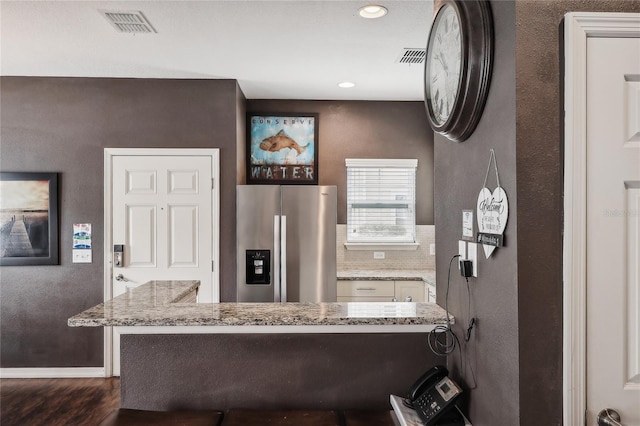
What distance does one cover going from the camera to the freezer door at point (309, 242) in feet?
12.0

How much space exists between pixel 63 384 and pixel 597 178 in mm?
4219

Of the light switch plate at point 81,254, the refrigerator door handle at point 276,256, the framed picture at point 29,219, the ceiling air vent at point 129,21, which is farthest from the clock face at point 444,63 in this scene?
the framed picture at point 29,219

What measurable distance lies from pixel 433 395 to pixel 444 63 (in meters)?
1.22

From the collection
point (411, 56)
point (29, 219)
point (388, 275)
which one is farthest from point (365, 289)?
point (29, 219)

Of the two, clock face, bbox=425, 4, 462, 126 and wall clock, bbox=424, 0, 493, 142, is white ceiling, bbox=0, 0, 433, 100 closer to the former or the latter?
clock face, bbox=425, 4, 462, 126

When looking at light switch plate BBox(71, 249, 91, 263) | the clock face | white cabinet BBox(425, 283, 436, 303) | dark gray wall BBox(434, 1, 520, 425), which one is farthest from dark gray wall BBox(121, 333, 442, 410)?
light switch plate BBox(71, 249, 91, 263)

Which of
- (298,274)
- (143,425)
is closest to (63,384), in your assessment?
(298,274)

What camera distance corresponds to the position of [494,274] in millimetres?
1241

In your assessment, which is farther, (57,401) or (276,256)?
(276,256)

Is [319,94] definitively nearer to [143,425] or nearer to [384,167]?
[384,167]

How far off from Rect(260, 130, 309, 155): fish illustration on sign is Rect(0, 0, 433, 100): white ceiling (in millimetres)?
559

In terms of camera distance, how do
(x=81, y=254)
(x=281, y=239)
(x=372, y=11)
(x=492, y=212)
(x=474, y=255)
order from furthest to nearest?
(x=81, y=254) → (x=281, y=239) → (x=372, y=11) → (x=474, y=255) → (x=492, y=212)

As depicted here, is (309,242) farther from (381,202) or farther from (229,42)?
(229,42)

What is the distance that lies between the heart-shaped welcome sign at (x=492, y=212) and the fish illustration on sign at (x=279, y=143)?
130 inches
